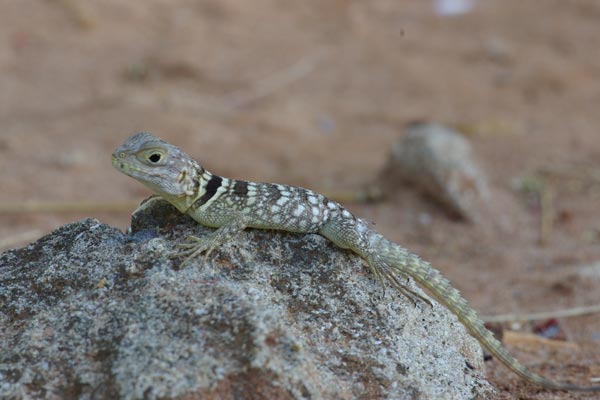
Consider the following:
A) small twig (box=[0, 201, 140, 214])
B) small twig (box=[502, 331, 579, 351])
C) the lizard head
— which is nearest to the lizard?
the lizard head

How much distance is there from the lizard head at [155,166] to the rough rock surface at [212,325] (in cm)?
22

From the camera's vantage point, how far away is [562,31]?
512 inches

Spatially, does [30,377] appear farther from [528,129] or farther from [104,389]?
[528,129]

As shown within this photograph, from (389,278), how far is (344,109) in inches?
304

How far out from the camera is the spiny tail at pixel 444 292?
3654 mm

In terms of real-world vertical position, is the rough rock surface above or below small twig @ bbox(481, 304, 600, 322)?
below

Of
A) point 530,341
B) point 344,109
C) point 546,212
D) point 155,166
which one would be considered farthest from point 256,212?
point 344,109

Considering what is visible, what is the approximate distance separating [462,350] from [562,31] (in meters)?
10.9

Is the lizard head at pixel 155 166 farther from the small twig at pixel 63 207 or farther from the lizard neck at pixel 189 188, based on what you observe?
the small twig at pixel 63 207

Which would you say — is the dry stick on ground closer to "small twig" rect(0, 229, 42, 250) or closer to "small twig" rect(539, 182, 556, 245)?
"small twig" rect(0, 229, 42, 250)

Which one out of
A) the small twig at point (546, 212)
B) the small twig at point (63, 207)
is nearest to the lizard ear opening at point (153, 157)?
the small twig at point (63, 207)

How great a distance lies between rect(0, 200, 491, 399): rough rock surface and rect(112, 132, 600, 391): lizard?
70 millimetres

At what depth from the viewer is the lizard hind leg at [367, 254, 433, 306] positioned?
3482mm

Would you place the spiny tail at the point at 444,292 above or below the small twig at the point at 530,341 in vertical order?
below
